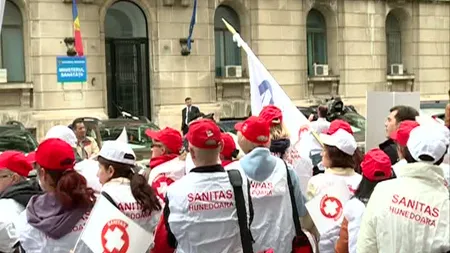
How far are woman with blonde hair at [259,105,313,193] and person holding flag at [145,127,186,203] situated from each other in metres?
0.80

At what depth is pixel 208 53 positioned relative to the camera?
23.8 metres

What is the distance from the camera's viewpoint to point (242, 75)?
81.4 ft

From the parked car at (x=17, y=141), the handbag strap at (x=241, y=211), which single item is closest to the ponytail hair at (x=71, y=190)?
the handbag strap at (x=241, y=211)

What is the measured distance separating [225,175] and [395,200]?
1.00 meters

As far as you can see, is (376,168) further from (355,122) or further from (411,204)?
(355,122)

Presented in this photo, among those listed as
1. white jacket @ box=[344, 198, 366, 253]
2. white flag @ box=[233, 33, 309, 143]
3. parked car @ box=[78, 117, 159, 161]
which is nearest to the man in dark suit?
parked car @ box=[78, 117, 159, 161]

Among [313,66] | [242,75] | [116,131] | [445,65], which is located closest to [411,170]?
[116,131]

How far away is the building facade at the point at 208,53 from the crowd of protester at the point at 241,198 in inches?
631

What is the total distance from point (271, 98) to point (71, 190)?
12.2ft

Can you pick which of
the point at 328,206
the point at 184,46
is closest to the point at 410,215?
the point at 328,206

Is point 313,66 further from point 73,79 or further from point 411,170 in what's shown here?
point 411,170

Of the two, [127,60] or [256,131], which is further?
[127,60]

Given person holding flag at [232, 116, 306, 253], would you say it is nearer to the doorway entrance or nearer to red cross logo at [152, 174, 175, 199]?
red cross logo at [152, 174, 175, 199]

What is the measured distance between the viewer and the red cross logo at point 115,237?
14.2 ft
